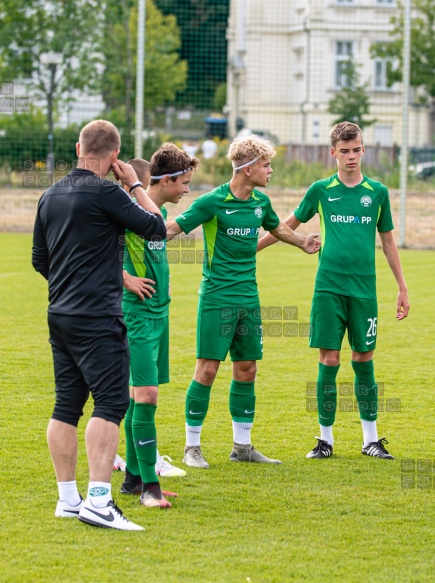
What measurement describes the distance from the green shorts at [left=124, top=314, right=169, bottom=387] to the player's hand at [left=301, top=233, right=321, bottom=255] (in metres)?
1.45

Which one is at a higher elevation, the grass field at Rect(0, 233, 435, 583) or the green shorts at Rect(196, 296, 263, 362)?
the green shorts at Rect(196, 296, 263, 362)

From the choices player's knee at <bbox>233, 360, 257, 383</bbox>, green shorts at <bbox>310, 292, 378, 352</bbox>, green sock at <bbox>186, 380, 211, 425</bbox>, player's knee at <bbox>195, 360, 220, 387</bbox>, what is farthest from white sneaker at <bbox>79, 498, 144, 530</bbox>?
green shorts at <bbox>310, 292, 378, 352</bbox>

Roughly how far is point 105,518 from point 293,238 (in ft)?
7.95

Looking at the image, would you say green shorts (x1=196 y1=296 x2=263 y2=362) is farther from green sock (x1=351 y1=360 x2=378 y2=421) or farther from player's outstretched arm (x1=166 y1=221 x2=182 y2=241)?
green sock (x1=351 y1=360 x2=378 y2=421)

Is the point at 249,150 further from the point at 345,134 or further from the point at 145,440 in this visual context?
the point at 145,440

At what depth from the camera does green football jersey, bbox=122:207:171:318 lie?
18.0 feet

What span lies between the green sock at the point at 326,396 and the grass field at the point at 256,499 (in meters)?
0.27

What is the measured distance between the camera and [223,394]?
8.31 m

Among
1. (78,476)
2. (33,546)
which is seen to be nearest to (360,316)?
(78,476)

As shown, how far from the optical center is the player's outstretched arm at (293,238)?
6.52 m

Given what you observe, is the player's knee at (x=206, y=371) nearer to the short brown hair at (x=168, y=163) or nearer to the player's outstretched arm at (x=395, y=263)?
the short brown hair at (x=168, y=163)

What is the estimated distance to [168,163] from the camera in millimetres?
5586

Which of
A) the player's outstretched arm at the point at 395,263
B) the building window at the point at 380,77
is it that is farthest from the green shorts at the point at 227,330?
the building window at the point at 380,77

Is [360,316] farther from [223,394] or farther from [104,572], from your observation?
[104,572]
